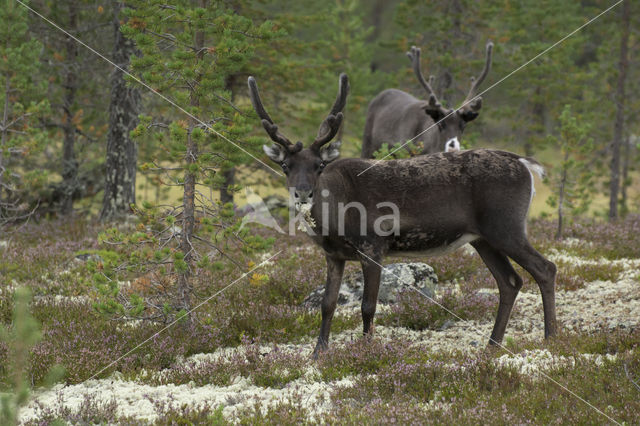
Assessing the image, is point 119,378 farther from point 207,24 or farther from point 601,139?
point 601,139

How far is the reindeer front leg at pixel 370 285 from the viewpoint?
23.7 feet

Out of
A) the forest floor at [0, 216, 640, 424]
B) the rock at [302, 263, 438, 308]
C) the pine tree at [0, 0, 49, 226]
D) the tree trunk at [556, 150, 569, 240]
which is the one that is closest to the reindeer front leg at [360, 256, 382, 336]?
→ the forest floor at [0, 216, 640, 424]

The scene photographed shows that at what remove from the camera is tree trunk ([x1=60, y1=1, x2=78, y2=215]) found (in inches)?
661

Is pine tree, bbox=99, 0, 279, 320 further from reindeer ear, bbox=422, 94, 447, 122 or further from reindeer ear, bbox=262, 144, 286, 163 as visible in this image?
reindeer ear, bbox=422, 94, 447, 122

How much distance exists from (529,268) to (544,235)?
257 inches

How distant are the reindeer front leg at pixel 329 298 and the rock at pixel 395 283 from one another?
1478mm

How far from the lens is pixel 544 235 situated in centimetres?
1347

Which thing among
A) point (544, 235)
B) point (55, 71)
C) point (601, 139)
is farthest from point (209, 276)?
point (601, 139)

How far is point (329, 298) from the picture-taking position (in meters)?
7.48

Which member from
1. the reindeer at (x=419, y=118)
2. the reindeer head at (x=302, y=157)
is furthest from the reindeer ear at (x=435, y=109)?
the reindeer head at (x=302, y=157)

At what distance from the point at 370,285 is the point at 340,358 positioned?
3.53 ft

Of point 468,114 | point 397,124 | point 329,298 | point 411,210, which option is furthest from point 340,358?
point 397,124

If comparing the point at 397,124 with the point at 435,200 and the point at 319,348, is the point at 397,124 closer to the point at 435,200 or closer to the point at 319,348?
the point at 435,200

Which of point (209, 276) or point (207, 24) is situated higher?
point (207, 24)
